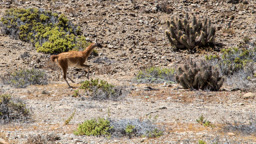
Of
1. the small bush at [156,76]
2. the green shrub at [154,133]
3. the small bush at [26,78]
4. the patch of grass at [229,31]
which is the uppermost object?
the green shrub at [154,133]

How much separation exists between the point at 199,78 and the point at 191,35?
534 centimetres

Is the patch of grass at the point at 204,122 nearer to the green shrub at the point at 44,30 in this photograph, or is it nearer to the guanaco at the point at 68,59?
the guanaco at the point at 68,59

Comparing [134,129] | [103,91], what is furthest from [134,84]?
[134,129]

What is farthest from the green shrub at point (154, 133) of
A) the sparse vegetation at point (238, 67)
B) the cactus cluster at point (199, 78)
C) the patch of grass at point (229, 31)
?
the patch of grass at point (229, 31)

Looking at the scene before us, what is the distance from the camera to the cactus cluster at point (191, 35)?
45.6 feet

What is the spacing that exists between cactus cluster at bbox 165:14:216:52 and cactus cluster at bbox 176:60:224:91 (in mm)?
4935

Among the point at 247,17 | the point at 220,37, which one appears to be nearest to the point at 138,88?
the point at 220,37

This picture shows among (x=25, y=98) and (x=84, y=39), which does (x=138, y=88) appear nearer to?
(x=25, y=98)

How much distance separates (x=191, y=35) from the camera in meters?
13.8

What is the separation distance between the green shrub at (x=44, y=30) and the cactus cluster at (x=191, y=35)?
11.5 feet

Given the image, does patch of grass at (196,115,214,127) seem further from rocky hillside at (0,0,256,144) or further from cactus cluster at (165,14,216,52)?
cactus cluster at (165,14,216,52)

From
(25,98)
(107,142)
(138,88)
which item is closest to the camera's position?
(107,142)

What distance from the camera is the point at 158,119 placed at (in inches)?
249

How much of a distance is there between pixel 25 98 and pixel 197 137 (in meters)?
4.57
